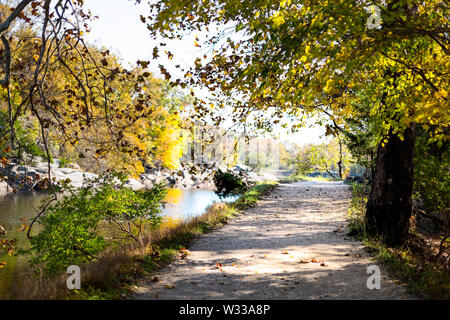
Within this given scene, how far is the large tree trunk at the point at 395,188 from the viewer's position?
7855 mm

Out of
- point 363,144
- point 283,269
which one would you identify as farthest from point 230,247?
point 363,144

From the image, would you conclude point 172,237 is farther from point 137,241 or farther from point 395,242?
point 395,242

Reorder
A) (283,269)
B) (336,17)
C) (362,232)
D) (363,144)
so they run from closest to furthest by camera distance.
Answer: (336,17)
(283,269)
(362,232)
(363,144)

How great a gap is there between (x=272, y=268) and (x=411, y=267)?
227 cm

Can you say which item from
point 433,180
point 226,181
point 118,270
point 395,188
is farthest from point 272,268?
point 226,181

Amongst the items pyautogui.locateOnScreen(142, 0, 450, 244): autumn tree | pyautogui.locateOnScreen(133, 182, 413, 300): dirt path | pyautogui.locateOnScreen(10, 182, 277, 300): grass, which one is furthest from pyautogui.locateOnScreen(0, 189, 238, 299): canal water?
pyautogui.locateOnScreen(142, 0, 450, 244): autumn tree

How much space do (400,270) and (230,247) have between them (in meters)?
3.42

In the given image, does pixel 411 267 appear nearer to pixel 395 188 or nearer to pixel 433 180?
pixel 395 188

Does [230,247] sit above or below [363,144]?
below

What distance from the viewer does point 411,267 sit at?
560 centimetres

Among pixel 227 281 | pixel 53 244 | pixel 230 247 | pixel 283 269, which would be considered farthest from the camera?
pixel 230 247

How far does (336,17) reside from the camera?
4.51 meters

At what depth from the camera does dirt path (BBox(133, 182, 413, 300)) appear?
15.6 ft

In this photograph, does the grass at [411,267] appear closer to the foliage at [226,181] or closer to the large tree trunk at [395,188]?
the large tree trunk at [395,188]
